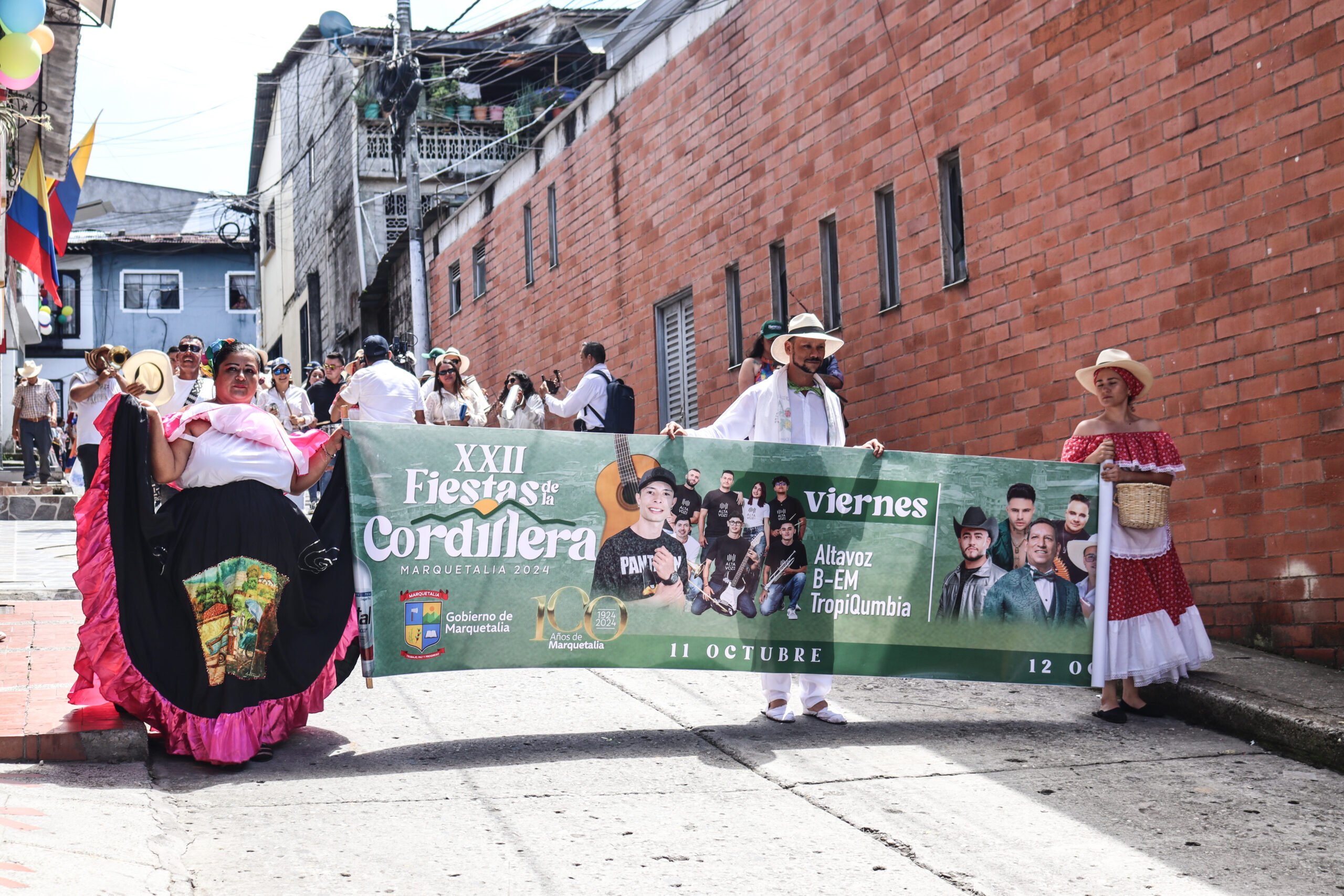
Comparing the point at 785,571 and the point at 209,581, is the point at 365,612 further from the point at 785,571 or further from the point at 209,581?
the point at 785,571

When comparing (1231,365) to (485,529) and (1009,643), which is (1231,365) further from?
(485,529)

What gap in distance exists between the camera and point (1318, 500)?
7129 mm

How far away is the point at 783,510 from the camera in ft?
21.3

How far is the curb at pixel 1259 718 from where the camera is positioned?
231 inches

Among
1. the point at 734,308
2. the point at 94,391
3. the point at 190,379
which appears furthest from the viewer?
the point at 734,308

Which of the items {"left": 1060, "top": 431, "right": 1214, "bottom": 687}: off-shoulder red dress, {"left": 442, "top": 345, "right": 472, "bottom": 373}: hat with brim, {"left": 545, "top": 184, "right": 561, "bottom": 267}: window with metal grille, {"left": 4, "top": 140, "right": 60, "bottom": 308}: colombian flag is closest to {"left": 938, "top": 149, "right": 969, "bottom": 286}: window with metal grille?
{"left": 1060, "top": 431, "right": 1214, "bottom": 687}: off-shoulder red dress

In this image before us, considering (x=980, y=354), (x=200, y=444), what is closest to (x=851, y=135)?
(x=980, y=354)

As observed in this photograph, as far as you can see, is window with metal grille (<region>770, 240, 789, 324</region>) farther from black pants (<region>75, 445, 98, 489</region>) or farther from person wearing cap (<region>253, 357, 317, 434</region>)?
black pants (<region>75, 445, 98, 489</region>)

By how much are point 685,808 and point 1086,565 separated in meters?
2.85

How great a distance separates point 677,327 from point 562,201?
408 centimetres

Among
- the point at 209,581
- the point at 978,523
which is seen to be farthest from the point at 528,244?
the point at 209,581

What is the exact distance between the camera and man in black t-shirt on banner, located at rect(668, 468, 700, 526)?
6.33 metres

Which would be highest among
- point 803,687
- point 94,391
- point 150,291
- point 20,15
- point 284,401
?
point 150,291

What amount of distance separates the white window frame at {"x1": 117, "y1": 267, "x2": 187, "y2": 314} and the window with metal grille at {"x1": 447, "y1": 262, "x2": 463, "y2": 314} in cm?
2443
